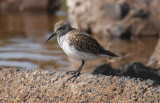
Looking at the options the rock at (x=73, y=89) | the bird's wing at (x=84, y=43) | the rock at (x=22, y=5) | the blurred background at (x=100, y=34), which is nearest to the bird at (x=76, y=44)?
the bird's wing at (x=84, y=43)

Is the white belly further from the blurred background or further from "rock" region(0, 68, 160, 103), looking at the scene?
the blurred background

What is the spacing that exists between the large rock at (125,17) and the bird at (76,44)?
340 inches

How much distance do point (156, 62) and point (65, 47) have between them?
16.4 ft

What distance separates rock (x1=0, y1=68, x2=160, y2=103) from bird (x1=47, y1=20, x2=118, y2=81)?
27 cm

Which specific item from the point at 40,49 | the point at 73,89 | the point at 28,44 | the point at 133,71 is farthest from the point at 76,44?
the point at 28,44

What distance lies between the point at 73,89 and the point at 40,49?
23.9ft

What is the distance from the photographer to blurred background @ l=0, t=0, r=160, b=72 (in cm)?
1182

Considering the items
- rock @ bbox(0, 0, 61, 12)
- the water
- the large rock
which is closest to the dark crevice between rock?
the water

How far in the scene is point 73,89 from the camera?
629cm

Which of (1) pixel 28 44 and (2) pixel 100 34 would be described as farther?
(2) pixel 100 34

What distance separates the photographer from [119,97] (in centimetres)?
608

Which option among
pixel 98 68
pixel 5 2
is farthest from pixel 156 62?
pixel 5 2

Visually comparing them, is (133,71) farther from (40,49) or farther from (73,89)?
(40,49)

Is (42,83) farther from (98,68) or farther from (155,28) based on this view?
(155,28)
